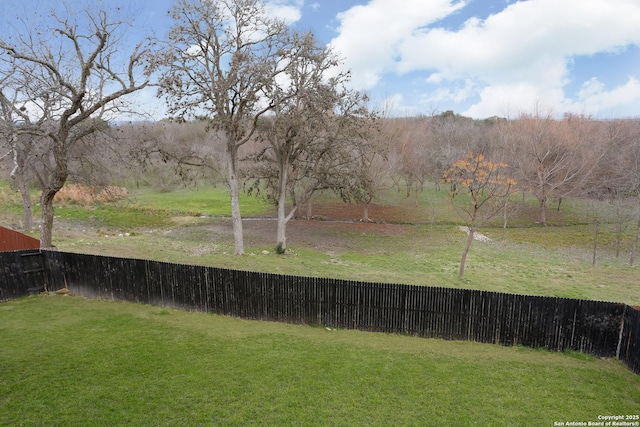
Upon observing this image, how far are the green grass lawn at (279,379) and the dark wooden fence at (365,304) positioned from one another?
0.39 m

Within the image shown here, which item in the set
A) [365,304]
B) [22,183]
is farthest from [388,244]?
[22,183]

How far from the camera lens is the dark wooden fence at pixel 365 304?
9156mm

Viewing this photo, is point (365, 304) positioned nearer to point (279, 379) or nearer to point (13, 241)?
point (279, 379)

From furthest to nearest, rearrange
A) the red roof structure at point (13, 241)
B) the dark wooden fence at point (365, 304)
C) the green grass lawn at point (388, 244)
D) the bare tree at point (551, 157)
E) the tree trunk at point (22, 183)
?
the bare tree at point (551, 157), the tree trunk at point (22, 183), the green grass lawn at point (388, 244), the red roof structure at point (13, 241), the dark wooden fence at point (365, 304)

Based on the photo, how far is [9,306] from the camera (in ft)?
38.6

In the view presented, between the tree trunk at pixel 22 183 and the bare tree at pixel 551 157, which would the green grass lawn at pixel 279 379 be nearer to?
the tree trunk at pixel 22 183

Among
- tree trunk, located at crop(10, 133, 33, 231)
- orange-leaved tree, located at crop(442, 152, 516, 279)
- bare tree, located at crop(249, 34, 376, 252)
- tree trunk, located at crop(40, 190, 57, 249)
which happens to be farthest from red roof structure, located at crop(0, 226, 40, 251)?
orange-leaved tree, located at crop(442, 152, 516, 279)

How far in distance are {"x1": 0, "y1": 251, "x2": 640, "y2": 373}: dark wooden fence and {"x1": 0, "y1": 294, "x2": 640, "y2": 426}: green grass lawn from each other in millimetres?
394

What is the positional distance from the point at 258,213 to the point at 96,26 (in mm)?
29129

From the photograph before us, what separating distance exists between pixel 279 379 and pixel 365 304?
3.39m

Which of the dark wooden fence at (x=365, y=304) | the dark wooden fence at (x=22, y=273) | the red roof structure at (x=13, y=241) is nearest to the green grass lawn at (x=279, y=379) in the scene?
the dark wooden fence at (x=365, y=304)

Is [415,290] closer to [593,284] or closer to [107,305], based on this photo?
[107,305]

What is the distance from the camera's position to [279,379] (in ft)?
26.0


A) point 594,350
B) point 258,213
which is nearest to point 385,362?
point 594,350
